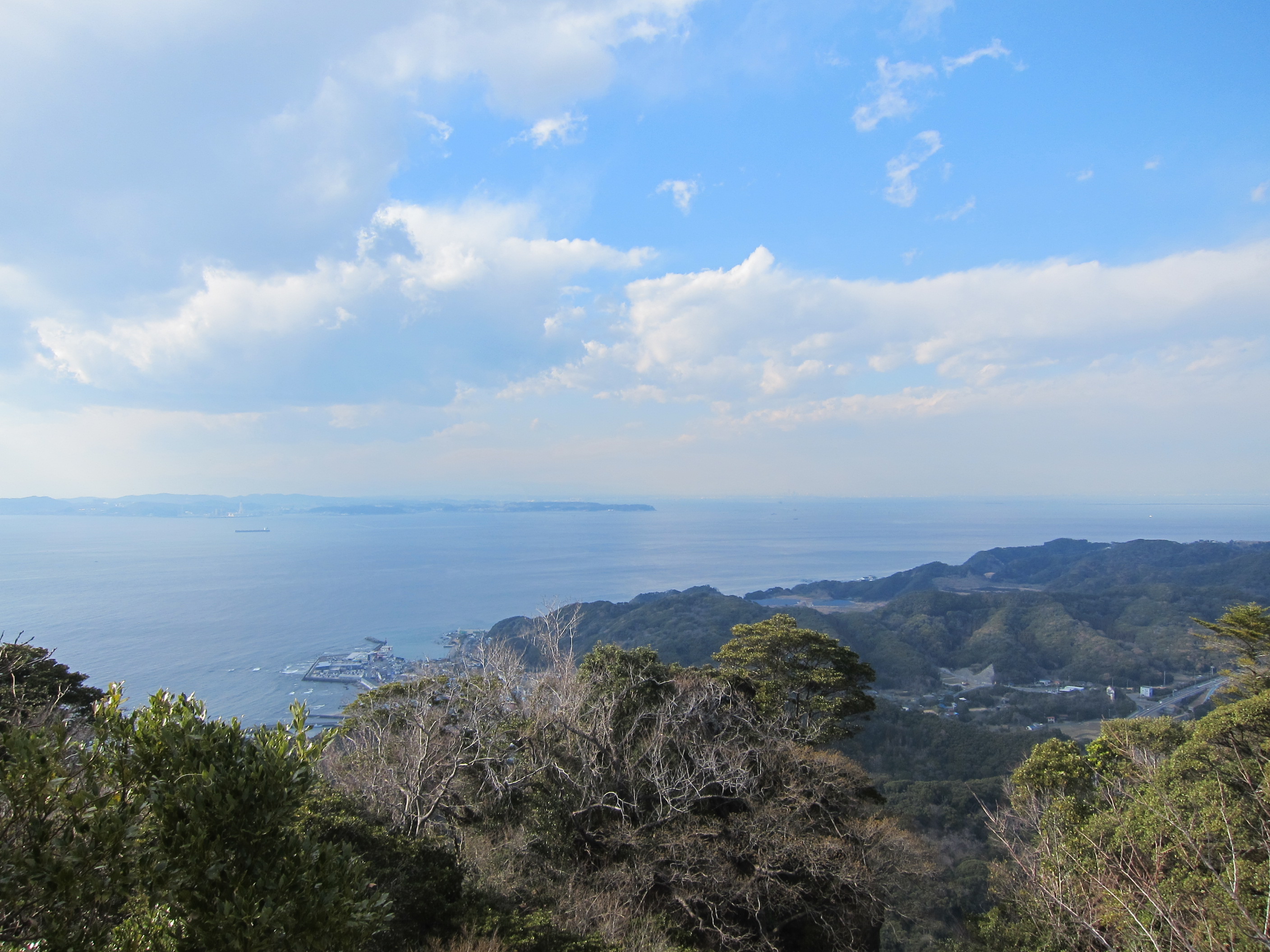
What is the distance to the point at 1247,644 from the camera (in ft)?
46.7

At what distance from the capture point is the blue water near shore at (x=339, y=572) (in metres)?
32.2

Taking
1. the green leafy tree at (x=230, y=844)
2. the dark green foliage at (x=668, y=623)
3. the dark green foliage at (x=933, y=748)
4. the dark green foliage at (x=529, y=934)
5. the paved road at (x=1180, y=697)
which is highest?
the green leafy tree at (x=230, y=844)

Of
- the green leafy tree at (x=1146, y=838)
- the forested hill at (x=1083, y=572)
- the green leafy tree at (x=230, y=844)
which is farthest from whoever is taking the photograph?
the forested hill at (x=1083, y=572)

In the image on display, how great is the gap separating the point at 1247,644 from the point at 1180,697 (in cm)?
3619

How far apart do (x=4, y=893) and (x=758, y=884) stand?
9682 mm

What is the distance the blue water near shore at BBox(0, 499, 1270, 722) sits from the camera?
3225 cm

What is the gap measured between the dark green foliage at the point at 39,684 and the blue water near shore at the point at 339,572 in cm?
820

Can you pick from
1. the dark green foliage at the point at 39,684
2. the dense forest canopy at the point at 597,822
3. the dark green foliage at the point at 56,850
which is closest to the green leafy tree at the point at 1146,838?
the dense forest canopy at the point at 597,822

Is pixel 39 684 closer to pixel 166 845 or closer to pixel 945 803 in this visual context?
pixel 166 845

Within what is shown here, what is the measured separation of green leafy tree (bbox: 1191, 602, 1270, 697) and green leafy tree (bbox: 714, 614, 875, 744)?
8.20 metres

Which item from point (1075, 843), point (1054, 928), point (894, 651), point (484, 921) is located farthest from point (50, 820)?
point (894, 651)

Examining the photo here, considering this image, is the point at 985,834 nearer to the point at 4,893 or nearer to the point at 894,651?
the point at 894,651

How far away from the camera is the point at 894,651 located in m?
47.9

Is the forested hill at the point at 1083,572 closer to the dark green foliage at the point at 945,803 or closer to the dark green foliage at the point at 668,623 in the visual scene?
the dark green foliage at the point at 668,623
